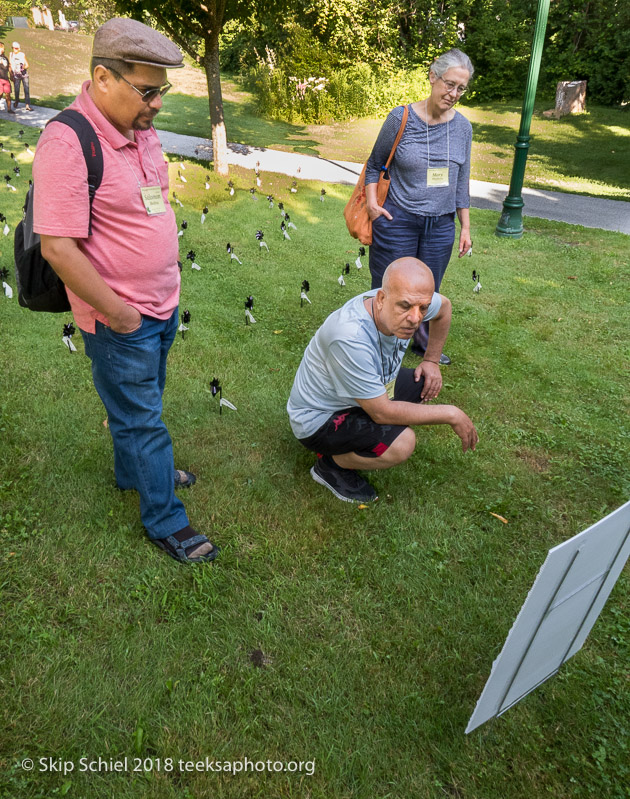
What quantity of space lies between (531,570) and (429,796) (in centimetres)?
121

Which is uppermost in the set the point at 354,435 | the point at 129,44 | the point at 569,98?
the point at 129,44

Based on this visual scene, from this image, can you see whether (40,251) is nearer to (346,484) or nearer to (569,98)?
(346,484)

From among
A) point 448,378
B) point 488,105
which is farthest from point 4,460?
point 488,105

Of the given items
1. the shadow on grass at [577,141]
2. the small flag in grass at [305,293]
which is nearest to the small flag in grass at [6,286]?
the small flag in grass at [305,293]

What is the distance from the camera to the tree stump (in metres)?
18.8

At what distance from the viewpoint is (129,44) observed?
75.2 inches

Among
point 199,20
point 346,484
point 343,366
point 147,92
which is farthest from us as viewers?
point 199,20

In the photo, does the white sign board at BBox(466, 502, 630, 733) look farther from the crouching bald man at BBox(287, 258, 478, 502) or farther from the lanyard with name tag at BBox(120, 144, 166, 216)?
the lanyard with name tag at BBox(120, 144, 166, 216)

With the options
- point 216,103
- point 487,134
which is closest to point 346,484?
point 216,103

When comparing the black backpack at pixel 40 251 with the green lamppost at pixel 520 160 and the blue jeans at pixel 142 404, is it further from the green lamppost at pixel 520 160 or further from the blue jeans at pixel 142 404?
the green lamppost at pixel 520 160

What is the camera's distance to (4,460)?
10.8 ft

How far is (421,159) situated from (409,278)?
63.6 inches

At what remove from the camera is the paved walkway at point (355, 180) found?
929cm

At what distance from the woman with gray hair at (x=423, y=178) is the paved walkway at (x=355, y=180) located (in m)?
5.74
